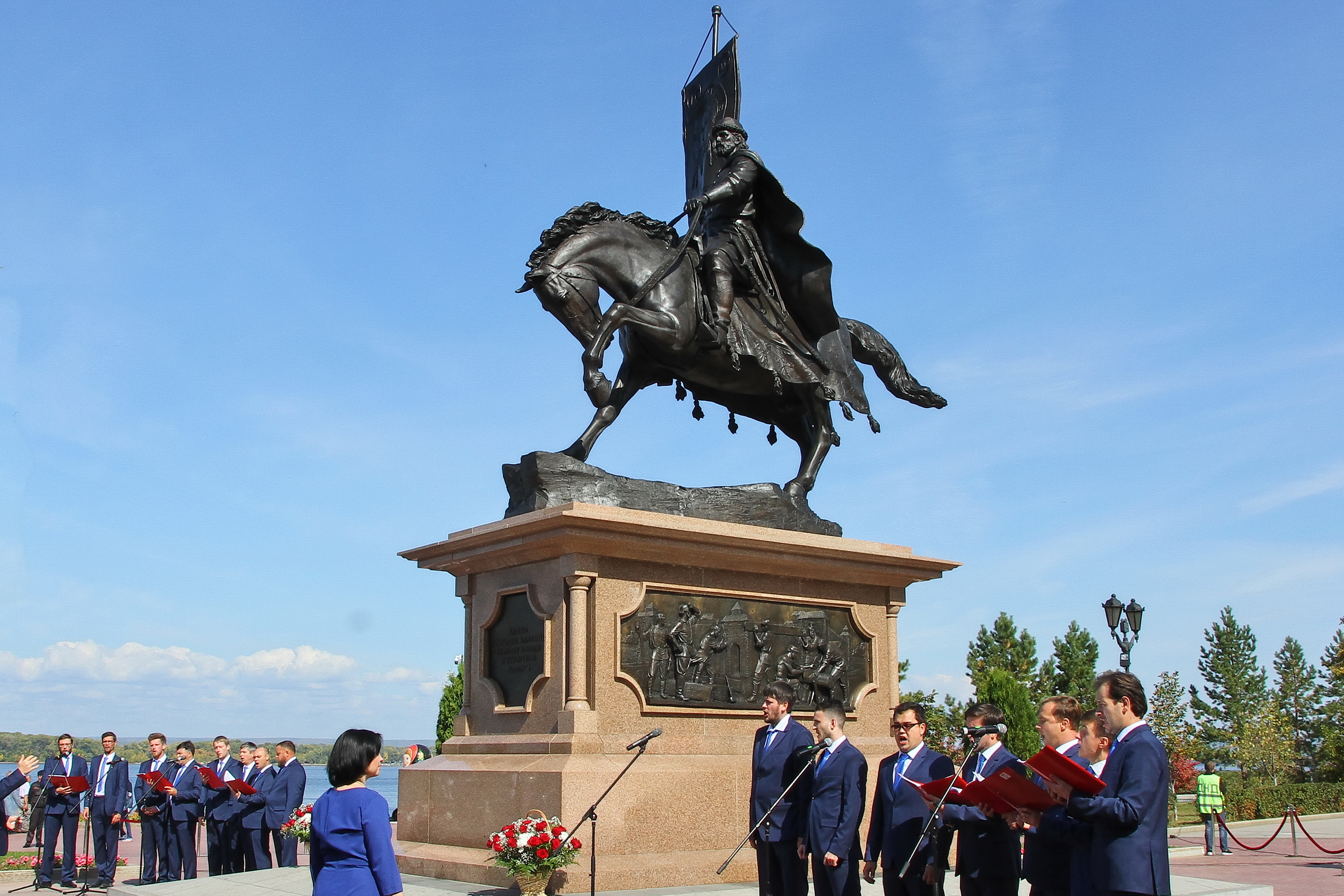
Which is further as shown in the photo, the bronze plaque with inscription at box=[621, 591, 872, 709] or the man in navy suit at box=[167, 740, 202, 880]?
the man in navy suit at box=[167, 740, 202, 880]

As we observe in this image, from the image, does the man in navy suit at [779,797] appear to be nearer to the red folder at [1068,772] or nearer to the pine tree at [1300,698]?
the red folder at [1068,772]

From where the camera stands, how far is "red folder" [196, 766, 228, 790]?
1270cm

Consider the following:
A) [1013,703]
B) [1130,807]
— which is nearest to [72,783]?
[1130,807]

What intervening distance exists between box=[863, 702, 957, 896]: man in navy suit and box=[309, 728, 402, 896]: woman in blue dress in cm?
320

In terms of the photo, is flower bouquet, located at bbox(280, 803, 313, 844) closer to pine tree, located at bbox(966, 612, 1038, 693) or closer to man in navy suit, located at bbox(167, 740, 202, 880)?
man in navy suit, located at bbox(167, 740, 202, 880)

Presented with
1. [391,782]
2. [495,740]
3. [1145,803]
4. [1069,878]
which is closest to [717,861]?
[495,740]

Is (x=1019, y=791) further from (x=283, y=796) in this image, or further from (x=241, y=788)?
(x=241, y=788)

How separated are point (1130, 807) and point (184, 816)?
36.9 feet

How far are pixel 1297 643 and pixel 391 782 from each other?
208 feet

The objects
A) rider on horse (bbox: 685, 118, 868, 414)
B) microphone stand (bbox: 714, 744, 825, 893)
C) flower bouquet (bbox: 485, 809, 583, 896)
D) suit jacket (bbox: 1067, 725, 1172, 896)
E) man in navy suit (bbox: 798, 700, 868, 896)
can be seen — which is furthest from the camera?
rider on horse (bbox: 685, 118, 868, 414)

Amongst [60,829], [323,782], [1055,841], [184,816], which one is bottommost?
[323,782]

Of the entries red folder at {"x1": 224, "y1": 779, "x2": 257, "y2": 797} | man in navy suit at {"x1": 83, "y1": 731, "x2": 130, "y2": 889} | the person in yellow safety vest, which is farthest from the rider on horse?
the person in yellow safety vest

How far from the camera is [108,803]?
14.5 meters

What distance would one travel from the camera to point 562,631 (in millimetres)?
9930
